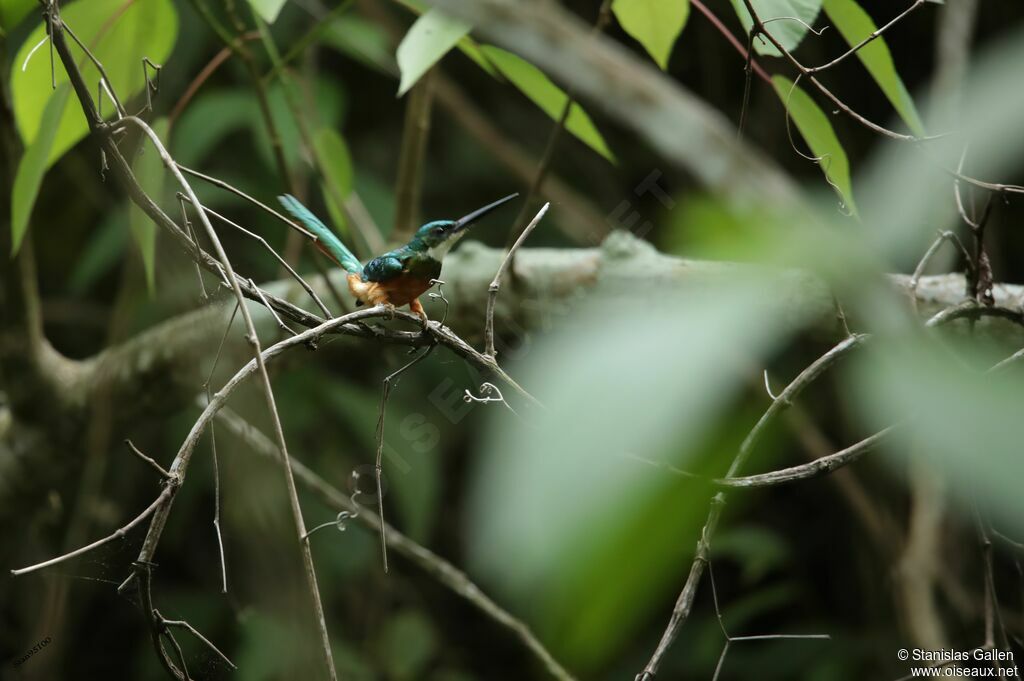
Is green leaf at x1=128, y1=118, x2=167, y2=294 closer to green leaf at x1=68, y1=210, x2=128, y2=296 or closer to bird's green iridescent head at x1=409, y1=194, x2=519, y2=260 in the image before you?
bird's green iridescent head at x1=409, y1=194, x2=519, y2=260

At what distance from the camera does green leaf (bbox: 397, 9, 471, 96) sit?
838mm

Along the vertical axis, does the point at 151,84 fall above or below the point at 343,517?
above

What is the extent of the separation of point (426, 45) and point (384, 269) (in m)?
0.32

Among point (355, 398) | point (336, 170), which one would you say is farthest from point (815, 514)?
point (336, 170)

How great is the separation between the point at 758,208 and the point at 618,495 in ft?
0.23

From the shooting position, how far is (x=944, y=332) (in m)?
0.98

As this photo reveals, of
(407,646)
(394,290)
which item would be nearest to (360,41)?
(394,290)

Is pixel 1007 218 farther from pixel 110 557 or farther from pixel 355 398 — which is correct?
pixel 110 557

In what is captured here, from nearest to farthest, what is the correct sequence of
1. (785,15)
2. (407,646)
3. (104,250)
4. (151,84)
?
(785,15) < (151,84) < (407,646) < (104,250)

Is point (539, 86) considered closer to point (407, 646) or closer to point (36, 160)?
point (36, 160)

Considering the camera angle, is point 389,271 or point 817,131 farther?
point 389,271

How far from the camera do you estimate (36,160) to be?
965 mm

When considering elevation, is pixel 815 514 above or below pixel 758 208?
below

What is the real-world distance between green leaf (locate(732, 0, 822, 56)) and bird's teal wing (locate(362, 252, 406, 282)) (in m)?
0.49
